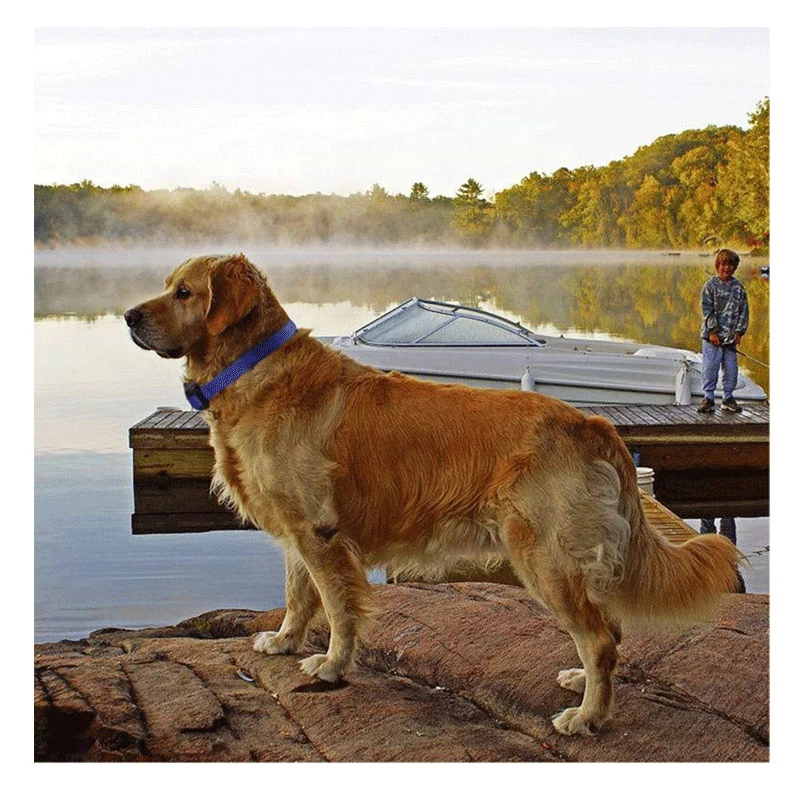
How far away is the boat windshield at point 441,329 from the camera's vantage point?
9.57 m

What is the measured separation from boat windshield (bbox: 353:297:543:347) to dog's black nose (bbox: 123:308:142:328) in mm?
5206

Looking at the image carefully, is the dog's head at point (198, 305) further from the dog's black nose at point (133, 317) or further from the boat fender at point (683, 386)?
the boat fender at point (683, 386)

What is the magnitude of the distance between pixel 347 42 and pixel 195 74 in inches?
34.5

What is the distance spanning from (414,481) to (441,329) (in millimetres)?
Result: 5687

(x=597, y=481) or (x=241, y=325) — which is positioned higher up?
(x=241, y=325)

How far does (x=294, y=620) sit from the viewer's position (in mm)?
4844

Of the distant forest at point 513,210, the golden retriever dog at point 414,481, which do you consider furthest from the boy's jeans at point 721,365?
the golden retriever dog at point 414,481

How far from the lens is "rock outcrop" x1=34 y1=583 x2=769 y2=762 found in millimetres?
4254

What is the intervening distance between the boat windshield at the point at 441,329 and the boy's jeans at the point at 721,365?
2365 mm

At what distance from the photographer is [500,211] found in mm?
6965
